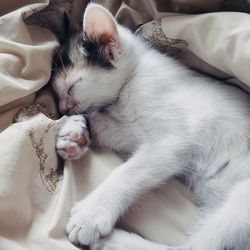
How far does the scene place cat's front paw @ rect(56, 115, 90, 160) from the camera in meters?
1.20

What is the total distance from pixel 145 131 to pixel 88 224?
313 mm

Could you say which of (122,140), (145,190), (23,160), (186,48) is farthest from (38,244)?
(186,48)

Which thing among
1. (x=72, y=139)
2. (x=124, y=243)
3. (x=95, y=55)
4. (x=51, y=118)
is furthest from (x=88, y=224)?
(x=95, y=55)

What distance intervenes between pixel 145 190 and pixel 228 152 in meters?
0.24

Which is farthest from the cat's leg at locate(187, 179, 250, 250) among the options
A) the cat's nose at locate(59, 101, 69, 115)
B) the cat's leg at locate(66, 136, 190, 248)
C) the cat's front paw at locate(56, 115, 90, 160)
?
the cat's nose at locate(59, 101, 69, 115)

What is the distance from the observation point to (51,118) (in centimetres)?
132

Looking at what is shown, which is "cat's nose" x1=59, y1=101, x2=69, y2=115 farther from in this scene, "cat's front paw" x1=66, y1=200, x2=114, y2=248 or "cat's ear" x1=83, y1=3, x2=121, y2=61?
"cat's front paw" x1=66, y1=200, x2=114, y2=248

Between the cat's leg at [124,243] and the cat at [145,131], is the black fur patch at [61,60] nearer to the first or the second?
the cat at [145,131]

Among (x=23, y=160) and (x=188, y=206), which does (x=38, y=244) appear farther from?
(x=188, y=206)

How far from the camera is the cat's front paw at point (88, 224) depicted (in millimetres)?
1076

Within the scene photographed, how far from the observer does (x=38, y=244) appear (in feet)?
3.31

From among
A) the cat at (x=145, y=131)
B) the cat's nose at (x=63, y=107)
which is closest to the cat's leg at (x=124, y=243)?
the cat at (x=145, y=131)

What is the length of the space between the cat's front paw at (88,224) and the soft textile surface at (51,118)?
25mm

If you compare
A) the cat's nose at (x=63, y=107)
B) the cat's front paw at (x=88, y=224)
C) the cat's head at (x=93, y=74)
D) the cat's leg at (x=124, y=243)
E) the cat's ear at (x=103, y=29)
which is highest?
the cat's ear at (x=103, y=29)
